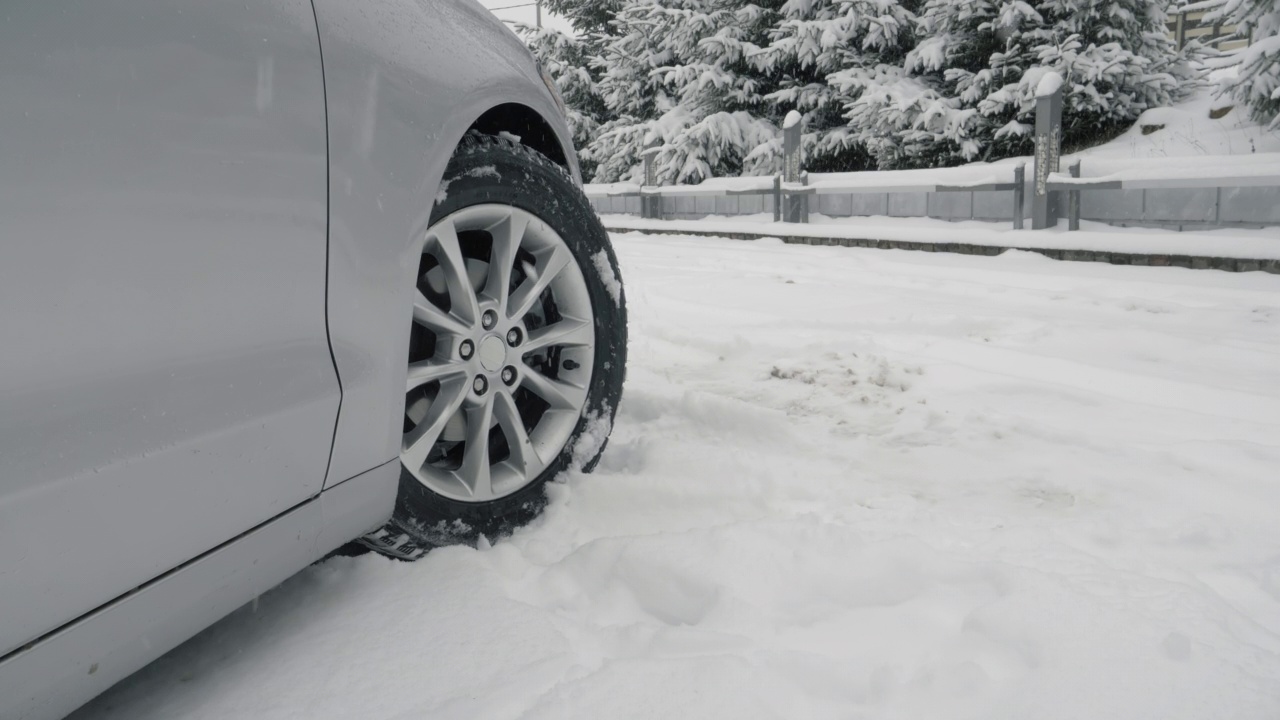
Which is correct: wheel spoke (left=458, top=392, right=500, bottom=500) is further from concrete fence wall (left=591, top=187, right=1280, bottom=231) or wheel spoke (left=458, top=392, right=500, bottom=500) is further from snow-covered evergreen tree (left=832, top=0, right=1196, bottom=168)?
snow-covered evergreen tree (left=832, top=0, right=1196, bottom=168)

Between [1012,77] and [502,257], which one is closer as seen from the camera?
[502,257]

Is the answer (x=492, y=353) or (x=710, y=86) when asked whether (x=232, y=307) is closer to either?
(x=492, y=353)

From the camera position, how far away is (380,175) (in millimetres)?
1517

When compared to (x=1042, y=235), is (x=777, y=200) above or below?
above

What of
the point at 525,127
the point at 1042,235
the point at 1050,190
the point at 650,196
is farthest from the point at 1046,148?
the point at 650,196

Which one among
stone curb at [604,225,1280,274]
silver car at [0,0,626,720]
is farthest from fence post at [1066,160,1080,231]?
silver car at [0,0,626,720]

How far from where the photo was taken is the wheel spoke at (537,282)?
1.98m

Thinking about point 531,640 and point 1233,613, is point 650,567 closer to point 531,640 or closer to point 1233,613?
point 531,640

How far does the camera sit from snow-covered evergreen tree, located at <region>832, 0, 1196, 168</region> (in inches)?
404

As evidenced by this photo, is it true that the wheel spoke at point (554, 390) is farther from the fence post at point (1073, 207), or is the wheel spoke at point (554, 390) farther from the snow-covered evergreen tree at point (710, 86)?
the snow-covered evergreen tree at point (710, 86)

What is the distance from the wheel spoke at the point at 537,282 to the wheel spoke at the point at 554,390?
0.13 metres

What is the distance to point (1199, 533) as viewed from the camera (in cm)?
196

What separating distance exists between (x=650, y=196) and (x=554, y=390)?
45.7 feet

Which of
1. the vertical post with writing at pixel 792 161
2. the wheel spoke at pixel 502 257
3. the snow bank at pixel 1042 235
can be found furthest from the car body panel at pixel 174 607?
the vertical post with writing at pixel 792 161
